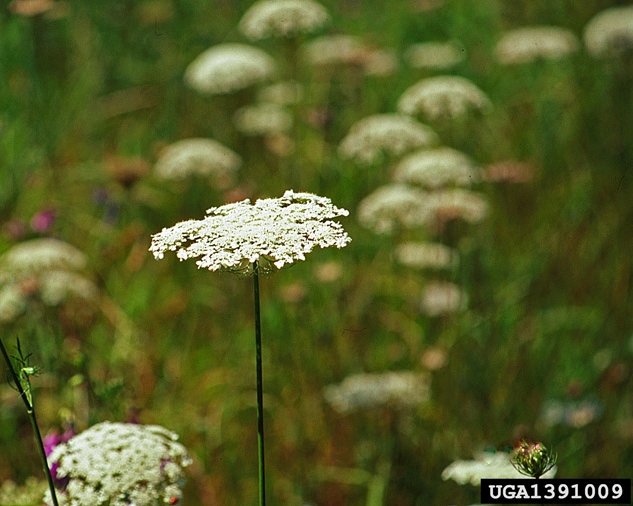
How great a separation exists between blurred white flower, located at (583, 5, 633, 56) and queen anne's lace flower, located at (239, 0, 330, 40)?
1301 millimetres

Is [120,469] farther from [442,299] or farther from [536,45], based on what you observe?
[536,45]

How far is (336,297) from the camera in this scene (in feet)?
8.93

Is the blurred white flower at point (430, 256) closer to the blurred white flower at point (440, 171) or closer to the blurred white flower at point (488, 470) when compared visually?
the blurred white flower at point (440, 171)

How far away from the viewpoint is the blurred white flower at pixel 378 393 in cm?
220

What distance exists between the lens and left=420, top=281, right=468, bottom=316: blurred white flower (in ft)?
8.50

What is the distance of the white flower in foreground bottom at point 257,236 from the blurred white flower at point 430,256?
1.57m

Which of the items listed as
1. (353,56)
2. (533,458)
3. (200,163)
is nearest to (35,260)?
(200,163)

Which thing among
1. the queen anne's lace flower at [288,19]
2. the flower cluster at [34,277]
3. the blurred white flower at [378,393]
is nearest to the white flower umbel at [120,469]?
the blurred white flower at [378,393]

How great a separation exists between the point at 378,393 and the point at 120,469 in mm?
1145

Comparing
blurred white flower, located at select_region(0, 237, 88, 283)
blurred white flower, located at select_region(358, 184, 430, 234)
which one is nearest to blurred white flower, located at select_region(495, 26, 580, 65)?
blurred white flower, located at select_region(358, 184, 430, 234)

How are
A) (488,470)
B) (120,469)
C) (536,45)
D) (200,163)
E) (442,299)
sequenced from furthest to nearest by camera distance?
A: (536,45), (200,163), (442,299), (488,470), (120,469)

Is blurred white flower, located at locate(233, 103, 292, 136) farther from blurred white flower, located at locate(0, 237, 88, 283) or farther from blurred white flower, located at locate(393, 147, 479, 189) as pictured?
blurred white flower, located at locate(0, 237, 88, 283)

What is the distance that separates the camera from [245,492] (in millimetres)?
2229

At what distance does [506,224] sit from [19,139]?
2374 mm
